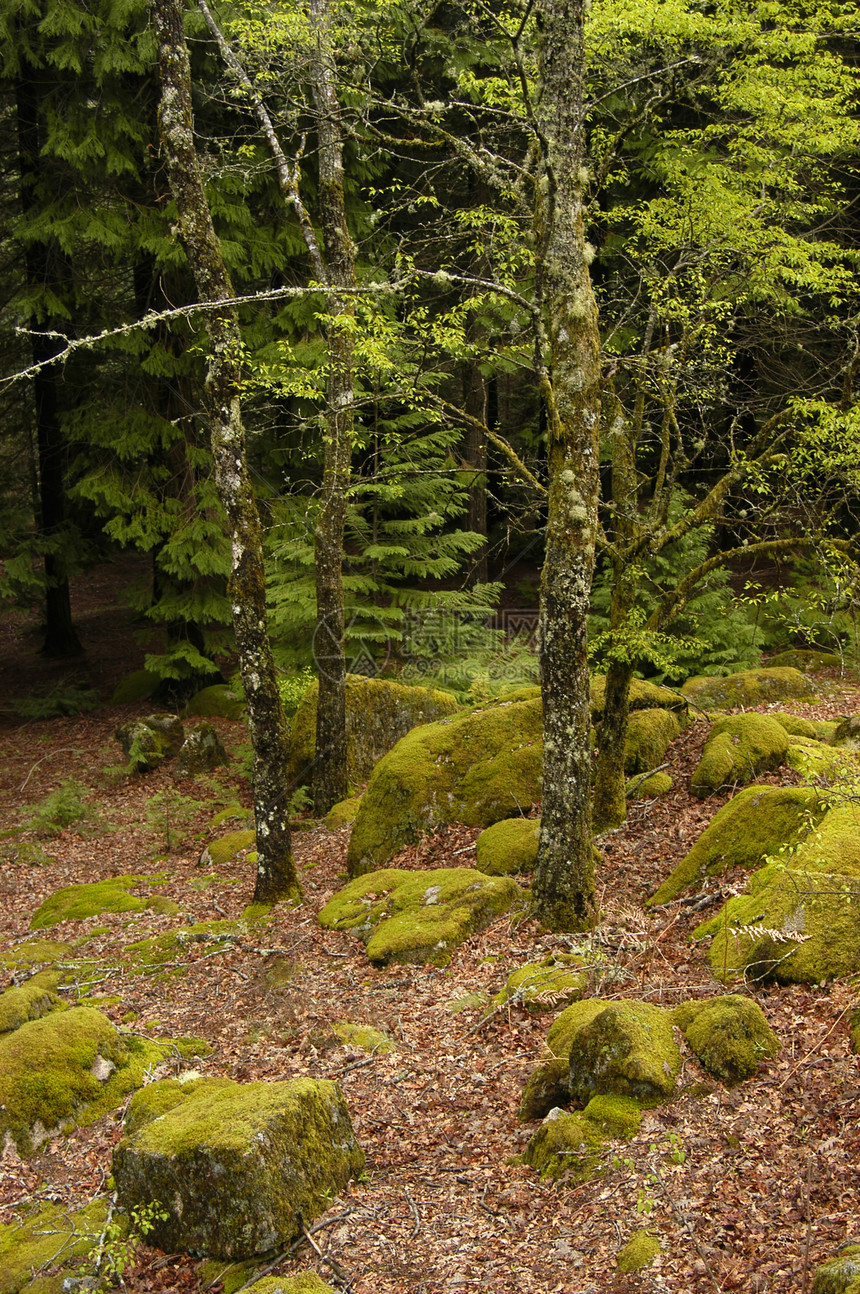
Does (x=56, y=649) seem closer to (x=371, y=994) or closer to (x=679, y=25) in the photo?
(x=371, y=994)

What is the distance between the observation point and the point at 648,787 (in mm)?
9375

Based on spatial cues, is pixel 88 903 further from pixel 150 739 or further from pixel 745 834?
pixel 745 834

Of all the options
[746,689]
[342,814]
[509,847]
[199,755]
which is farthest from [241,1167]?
[199,755]

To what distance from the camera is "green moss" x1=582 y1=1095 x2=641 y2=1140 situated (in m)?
4.43

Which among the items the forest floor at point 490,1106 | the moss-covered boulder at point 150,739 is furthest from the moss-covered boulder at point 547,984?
the moss-covered boulder at point 150,739

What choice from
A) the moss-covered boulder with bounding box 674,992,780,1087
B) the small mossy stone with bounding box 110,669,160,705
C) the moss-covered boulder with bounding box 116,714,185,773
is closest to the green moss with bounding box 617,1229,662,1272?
the moss-covered boulder with bounding box 674,992,780,1087

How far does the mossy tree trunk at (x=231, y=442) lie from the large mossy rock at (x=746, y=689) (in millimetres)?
5763

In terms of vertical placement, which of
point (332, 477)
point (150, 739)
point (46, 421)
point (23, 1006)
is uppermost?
point (46, 421)

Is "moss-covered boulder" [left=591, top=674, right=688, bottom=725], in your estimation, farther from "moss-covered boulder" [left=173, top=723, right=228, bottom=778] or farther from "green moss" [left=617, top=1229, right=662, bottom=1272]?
"green moss" [left=617, top=1229, right=662, bottom=1272]

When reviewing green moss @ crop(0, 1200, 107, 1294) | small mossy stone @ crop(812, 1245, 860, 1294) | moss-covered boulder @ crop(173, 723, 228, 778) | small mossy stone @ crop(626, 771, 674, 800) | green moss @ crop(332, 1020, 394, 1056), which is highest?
small mossy stone @ crop(812, 1245, 860, 1294)

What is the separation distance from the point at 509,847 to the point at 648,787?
1.80 metres

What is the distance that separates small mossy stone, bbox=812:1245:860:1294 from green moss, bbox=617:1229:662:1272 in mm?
677

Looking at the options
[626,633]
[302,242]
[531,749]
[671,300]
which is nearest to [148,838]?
[531,749]

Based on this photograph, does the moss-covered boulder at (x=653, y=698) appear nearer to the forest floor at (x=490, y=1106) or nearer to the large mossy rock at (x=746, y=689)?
the forest floor at (x=490, y=1106)
